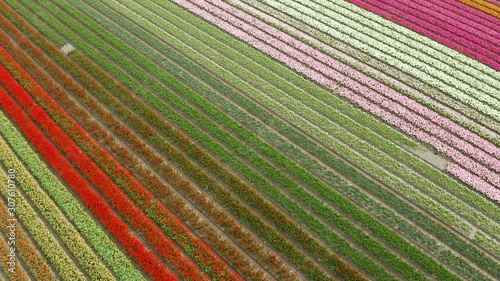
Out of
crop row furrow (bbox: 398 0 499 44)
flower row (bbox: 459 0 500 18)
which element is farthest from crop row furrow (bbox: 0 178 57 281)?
flower row (bbox: 459 0 500 18)

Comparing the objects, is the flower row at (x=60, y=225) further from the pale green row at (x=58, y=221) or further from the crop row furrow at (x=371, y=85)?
the crop row furrow at (x=371, y=85)

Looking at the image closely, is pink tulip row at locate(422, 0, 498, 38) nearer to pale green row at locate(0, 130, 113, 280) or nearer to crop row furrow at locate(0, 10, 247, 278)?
crop row furrow at locate(0, 10, 247, 278)

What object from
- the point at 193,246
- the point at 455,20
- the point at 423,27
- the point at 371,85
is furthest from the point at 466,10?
the point at 193,246

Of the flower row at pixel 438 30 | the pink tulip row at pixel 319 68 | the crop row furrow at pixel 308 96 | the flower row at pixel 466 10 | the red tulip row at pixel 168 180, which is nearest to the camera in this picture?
the red tulip row at pixel 168 180

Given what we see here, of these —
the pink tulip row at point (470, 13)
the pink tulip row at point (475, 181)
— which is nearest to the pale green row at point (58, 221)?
the pink tulip row at point (475, 181)

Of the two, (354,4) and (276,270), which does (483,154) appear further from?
(354,4)

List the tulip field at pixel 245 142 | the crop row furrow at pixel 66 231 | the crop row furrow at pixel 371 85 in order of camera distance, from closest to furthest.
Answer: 1. the crop row furrow at pixel 66 231
2. the tulip field at pixel 245 142
3. the crop row furrow at pixel 371 85
